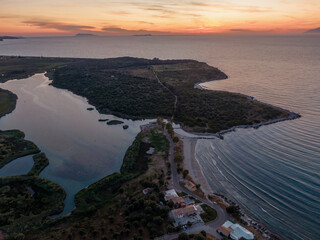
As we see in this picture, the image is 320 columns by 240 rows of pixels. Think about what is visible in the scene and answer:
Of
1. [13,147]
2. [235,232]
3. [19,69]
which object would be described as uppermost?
[19,69]

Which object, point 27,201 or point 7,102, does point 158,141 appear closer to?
point 27,201

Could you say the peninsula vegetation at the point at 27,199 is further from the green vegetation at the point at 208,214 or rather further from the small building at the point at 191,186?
the green vegetation at the point at 208,214

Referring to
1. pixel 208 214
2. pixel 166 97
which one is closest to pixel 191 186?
pixel 208 214

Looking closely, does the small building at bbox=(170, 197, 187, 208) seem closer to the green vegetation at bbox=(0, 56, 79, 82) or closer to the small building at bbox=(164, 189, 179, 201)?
the small building at bbox=(164, 189, 179, 201)

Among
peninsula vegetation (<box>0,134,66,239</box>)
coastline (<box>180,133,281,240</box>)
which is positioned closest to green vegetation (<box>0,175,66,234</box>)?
peninsula vegetation (<box>0,134,66,239</box>)

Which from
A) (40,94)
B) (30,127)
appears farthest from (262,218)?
(40,94)

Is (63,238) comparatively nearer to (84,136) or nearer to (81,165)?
(81,165)
